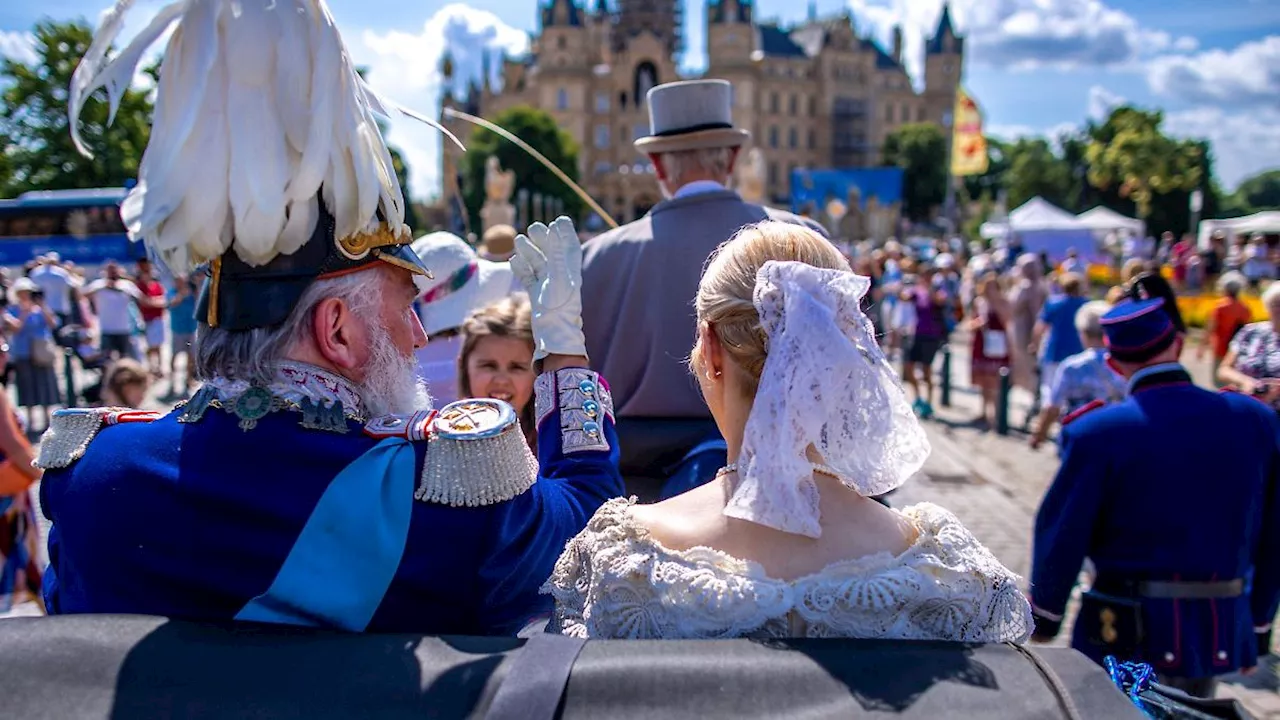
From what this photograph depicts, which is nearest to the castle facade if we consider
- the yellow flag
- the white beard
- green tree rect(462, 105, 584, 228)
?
green tree rect(462, 105, 584, 228)

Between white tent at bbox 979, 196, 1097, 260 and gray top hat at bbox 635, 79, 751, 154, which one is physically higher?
gray top hat at bbox 635, 79, 751, 154

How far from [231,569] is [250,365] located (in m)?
0.37

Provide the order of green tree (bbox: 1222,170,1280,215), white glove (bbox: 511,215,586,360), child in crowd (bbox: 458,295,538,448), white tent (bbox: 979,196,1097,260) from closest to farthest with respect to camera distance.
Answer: white glove (bbox: 511,215,586,360) < child in crowd (bbox: 458,295,538,448) < white tent (bbox: 979,196,1097,260) < green tree (bbox: 1222,170,1280,215)

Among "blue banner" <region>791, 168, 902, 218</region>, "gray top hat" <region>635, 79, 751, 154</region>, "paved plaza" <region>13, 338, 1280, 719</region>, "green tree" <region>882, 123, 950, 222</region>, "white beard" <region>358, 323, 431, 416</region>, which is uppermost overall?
Result: "green tree" <region>882, 123, 950, 222</region>

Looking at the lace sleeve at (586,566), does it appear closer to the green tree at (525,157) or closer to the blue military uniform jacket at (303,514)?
the blue military uniform jacket at (303,514)

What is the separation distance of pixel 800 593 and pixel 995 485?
7791 mm

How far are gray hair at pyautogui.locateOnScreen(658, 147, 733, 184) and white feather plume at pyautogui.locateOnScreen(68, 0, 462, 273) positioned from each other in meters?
2.01

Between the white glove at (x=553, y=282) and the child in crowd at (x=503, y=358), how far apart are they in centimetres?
89

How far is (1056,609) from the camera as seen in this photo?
3.46 m

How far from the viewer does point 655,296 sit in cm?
334

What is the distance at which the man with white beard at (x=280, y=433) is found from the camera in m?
1.74

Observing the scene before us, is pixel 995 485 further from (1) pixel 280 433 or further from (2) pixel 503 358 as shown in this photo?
(1) pixel 280 433

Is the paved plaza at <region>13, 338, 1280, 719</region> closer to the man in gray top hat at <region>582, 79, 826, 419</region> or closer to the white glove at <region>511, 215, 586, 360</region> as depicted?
the man in gray top hat at <region>582, 79, 826, 419</region>

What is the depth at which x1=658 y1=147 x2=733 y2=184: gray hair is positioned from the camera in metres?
3.68
